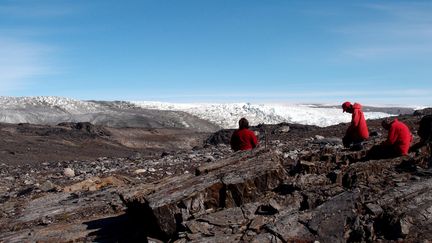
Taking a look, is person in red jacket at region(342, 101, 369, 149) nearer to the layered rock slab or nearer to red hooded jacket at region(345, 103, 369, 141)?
red hooded jacket at region(345, 103, 369, 141)

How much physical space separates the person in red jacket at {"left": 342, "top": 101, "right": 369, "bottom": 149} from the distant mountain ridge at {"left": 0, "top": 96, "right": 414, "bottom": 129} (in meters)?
47.3

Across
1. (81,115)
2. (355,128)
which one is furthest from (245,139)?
(81,115)

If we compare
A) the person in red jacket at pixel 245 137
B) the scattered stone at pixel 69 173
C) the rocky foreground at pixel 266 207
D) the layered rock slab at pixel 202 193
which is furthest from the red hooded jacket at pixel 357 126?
the scattered stone at pixel 69 173

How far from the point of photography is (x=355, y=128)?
12.7m

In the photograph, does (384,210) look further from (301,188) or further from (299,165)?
(299,165)

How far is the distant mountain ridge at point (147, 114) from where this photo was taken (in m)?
60.2

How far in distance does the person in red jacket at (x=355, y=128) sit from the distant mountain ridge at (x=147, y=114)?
4731 centimetres

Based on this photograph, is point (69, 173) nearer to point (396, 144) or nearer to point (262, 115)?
point (396, 144)

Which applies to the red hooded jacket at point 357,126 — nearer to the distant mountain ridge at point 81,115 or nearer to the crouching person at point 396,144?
the crouching person at point 396,144

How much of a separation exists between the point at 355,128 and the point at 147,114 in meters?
55.7

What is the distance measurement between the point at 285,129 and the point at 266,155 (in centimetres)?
2653

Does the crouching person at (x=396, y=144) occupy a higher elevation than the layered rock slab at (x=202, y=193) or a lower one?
higher

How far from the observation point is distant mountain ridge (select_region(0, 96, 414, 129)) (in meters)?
60.2

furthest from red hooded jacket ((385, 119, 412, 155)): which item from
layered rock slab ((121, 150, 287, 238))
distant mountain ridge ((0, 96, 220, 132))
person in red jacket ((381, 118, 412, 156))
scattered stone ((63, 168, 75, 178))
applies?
distant mountain ridge ((0, 96, 220, 132))
